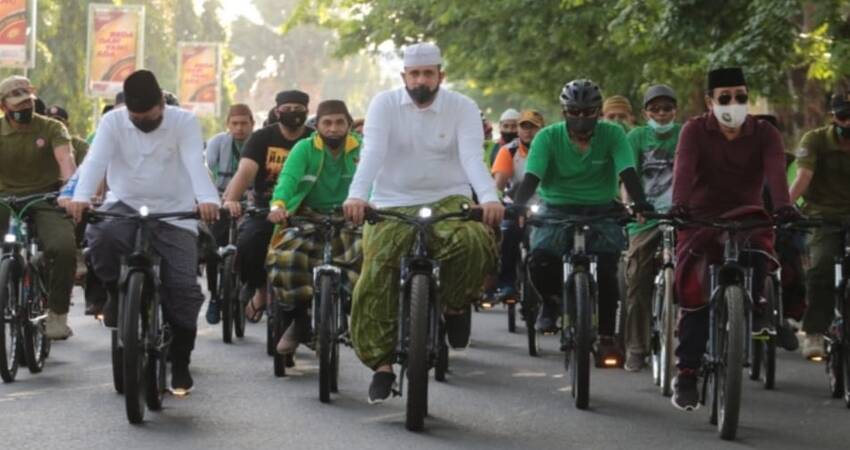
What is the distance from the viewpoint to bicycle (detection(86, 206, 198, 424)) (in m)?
9.86

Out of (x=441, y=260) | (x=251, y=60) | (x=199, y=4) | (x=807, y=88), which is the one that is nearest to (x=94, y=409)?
(x=441, y=260)

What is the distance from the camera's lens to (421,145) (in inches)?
408

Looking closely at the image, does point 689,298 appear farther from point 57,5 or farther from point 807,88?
point 57,5

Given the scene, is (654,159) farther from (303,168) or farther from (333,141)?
(303,168)

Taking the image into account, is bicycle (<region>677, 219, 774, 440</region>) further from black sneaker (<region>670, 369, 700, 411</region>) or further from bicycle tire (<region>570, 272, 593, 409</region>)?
bicycle tire (<region>570, 272, 593, 409</region>)

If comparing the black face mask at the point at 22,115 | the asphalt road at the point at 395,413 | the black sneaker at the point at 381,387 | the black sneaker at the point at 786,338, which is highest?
the black face mask at the point at 22,115

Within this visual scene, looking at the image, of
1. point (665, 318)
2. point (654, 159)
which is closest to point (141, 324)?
point (665, 318)

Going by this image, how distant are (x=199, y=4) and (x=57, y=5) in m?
24.1

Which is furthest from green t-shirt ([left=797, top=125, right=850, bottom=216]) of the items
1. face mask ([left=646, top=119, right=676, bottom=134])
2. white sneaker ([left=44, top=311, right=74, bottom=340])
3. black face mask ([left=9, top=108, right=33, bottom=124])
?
white sneaker ([left=44, top=311, right=74, bottom=340])

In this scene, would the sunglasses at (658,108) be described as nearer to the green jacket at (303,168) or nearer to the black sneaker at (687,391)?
the green jacket at (303,168)

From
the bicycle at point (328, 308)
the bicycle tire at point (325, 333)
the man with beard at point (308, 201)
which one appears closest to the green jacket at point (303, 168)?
the man with beard at point (308, 201)

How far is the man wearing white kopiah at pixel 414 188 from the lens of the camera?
33.8 ft

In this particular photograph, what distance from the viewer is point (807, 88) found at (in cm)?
2559

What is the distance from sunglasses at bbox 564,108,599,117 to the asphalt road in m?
1.58
